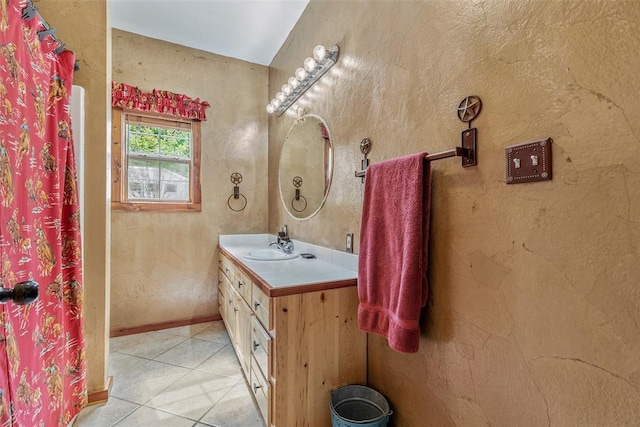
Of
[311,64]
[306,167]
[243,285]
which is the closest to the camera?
[243,285]

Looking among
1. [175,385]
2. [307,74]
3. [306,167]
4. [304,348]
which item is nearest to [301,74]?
[307,74]

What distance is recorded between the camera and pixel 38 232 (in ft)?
3.73

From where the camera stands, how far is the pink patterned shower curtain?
2.95 ft

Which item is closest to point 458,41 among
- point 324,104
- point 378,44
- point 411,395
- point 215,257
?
Result: point 378,44

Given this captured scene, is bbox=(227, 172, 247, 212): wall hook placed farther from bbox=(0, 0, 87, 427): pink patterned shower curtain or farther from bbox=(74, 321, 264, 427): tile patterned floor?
bbox=(0, 0, 87, 427): pink patterned shower curtain

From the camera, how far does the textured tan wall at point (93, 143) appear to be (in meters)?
1.61

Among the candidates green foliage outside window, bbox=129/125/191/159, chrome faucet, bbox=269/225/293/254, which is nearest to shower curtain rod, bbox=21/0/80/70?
green foliage outside window, bbox=129/125/191/159

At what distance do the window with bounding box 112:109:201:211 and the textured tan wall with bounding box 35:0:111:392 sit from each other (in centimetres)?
106

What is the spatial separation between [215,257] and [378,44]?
245cm

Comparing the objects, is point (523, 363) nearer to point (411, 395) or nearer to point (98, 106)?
point (411, 395)

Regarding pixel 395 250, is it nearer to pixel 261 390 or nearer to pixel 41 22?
pixel 261 390

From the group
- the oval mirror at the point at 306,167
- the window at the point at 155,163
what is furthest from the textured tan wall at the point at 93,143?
the oval mirror at the point at 306,167

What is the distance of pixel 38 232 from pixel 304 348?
1.22 metres

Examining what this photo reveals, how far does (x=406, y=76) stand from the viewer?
1315 mm
